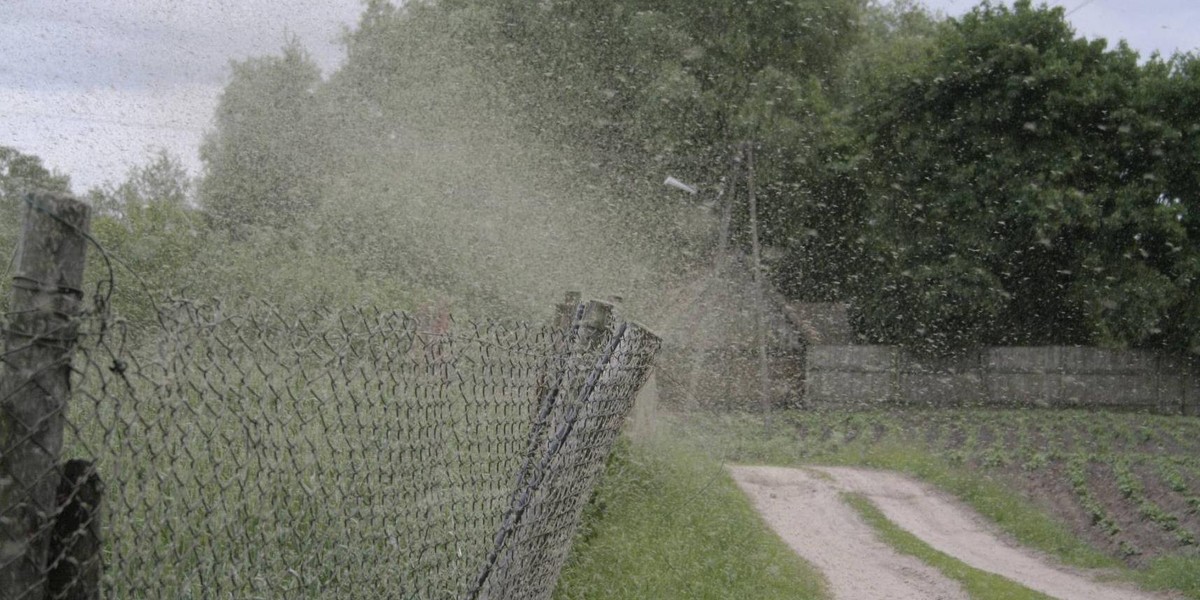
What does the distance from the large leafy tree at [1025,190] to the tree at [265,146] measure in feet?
44.3

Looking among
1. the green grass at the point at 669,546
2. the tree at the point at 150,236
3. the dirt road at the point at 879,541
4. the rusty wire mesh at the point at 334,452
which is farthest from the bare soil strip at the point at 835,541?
the tree at the point at 150,236

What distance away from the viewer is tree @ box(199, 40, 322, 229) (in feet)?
48.1

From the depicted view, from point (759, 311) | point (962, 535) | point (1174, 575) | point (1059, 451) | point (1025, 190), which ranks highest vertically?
point (1025, 190)

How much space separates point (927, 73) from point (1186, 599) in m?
19.0

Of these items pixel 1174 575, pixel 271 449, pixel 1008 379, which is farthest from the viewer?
pixel 1008 379

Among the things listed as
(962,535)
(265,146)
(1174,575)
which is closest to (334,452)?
(1174,575)

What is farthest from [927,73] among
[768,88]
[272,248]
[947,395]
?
[272,248]

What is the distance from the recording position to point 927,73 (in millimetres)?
25375

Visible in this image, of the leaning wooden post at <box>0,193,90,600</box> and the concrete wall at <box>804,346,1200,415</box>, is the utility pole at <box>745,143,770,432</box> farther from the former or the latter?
the leaning wooden post at <box>0,193,90,600</box>

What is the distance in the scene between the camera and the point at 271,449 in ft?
7.59

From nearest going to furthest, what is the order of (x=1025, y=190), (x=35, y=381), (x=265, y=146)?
(x=35, y=381) → (x=265, y=146) → (x=1025, y=190)

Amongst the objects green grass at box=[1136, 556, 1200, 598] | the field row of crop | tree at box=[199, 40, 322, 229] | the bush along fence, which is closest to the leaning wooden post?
the bush along fence

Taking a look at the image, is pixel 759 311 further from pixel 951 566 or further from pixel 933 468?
pixel 951 566

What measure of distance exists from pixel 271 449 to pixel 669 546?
499cm
